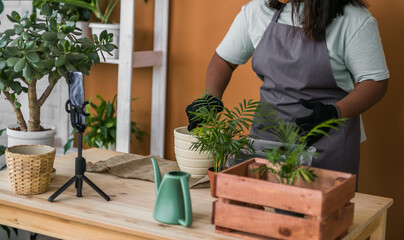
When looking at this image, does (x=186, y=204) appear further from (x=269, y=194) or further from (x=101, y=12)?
(x=101, y=12)

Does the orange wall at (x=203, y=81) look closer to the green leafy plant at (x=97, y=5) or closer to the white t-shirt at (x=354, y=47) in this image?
the green leafy plant at (x=97, y=5)

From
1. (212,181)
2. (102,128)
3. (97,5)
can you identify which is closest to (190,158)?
(212,181)

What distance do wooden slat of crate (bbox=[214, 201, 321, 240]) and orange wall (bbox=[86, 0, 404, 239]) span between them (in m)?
1.62

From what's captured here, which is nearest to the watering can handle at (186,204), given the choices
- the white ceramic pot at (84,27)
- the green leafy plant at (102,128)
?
the green leafy plant at (102,128)

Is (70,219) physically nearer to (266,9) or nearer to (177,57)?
(266,9)

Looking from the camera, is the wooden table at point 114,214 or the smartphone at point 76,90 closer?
the wooden table at point 114,214

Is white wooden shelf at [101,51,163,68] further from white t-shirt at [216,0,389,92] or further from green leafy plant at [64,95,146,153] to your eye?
white t-shirt at [216,0,389,92]

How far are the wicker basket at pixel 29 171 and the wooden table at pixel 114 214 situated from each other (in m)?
0.03

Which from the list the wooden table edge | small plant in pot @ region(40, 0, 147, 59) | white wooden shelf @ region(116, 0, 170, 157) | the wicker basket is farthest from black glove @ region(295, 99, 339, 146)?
small plant in pot @ region(40, 0, 147, 59)

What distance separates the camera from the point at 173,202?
1618 mm

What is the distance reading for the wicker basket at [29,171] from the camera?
1.84m

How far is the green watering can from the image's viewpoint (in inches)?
62.9

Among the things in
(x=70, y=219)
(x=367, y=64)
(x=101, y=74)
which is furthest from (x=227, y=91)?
(x=70, y=219)

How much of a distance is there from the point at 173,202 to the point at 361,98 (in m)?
0.93
